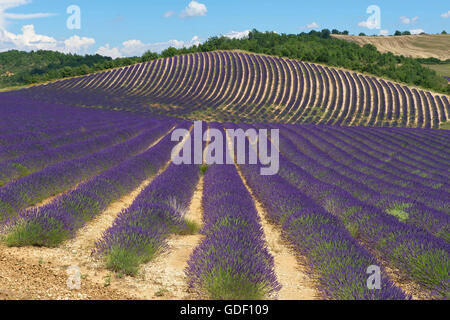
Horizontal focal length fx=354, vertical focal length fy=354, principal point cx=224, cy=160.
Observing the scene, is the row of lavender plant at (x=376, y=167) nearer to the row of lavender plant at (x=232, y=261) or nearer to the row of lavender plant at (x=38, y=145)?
the row of lavender plant at (x=232, y=261)

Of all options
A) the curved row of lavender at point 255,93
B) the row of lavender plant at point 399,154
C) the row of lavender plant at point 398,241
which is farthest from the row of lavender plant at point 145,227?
the curved row of lavender at point 255,93

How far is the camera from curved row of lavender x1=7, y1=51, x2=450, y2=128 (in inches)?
1135

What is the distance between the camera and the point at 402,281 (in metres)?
3.38

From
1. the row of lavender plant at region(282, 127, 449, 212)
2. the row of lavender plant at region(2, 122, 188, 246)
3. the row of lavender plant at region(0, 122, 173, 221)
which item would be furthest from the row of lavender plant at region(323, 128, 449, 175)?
the row of lavender plant at region(0, 122, 173, 221)

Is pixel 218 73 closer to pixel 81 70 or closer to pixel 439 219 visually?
pixel 81 70

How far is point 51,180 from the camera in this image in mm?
5953

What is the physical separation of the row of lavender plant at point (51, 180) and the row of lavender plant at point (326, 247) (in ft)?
11.5

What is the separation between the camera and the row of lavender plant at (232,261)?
262 centimetres

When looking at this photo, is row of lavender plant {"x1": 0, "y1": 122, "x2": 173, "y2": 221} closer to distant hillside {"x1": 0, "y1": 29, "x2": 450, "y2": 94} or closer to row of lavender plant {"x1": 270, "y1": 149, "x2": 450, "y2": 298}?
row of lavender plant {"x1": 270, "y1": 149, "x2": 450, "y2": 298}

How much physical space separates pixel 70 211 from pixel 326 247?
2970 millimetres

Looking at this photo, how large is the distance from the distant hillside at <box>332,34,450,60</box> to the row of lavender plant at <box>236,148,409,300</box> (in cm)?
6700

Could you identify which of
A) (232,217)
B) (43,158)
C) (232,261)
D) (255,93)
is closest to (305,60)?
(255,93)

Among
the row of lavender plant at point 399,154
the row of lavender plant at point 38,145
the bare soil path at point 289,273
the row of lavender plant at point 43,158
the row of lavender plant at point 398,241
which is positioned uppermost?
the row of lavender plant at point 38,145

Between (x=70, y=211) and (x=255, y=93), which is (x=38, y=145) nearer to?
(x=70, y=211)
